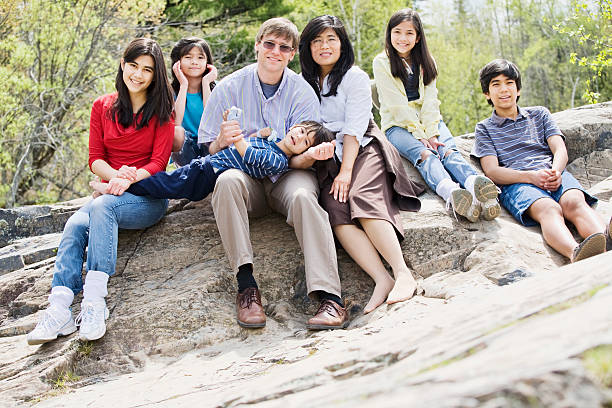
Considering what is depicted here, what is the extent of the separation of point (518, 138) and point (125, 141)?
304cm

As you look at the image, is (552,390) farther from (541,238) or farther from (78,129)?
(78,129)

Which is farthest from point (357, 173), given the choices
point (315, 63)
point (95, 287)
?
point (95, 287)

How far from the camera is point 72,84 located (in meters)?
9.73

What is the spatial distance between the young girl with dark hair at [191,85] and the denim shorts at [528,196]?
2.41 metres

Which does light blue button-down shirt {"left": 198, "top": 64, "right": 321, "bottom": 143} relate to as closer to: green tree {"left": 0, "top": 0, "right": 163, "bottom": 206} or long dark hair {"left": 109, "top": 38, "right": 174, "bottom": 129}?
long dark hair {"left": 109, "top": 38, "right": 174, "bottom": 129}

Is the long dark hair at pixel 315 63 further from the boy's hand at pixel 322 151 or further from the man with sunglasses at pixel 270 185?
the boy's hand at pixel 322 151

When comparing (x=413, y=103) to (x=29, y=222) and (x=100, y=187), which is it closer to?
(x=100, y=187)

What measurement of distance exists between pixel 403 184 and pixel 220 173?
1.32m

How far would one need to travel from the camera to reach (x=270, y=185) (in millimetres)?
3756

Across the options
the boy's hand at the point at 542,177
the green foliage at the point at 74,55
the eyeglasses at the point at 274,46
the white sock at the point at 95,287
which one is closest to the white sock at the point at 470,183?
the boy's hand at the point at 542,177

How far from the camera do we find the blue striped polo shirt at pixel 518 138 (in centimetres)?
430

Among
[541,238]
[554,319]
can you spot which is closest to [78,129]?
[541,238]

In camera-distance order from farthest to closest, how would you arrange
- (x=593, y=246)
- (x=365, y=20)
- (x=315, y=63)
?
(x=365, y=20) < (x=315, y=63) < (x=593, y=246)

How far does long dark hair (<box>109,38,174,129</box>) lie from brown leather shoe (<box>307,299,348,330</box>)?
5.86ft
